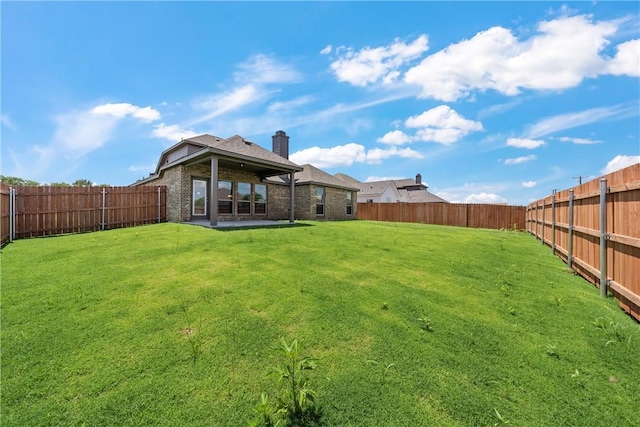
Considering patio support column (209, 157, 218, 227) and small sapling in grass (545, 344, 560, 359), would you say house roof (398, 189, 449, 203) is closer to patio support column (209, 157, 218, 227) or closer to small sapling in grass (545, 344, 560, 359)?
patio support column (209, 157, 218, 227)

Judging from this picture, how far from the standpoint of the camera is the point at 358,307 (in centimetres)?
364

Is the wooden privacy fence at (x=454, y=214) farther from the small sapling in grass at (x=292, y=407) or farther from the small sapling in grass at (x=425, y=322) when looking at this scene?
the small sapling in grass at (x=292, y=407)

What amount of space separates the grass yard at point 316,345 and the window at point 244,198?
970cm

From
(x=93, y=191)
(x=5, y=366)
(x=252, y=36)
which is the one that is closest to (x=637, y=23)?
(x=252, y=36)

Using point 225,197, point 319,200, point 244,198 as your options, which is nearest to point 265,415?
point 225,197

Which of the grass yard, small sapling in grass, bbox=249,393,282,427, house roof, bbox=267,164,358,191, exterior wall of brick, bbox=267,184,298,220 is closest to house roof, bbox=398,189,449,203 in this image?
house roof, bbox=267,164,358,191

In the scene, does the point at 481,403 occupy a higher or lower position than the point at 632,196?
lower

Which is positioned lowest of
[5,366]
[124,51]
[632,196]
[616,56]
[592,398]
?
[592,398]

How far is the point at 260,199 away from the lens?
15.9 meters

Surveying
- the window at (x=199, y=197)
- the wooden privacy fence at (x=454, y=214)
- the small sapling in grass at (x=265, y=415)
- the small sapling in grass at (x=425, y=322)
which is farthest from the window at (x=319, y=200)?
the small sapling in grass at (x=265, y=415)

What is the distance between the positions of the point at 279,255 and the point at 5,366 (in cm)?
410

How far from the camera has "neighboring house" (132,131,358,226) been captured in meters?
11.8

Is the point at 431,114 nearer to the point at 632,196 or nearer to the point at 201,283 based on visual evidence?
the point at 632,196

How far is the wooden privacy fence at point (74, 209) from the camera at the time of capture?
912 centimetres
